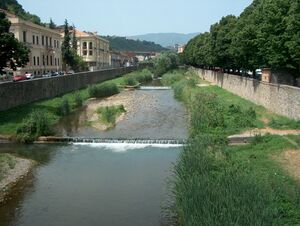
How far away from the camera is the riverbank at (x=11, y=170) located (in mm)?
18859

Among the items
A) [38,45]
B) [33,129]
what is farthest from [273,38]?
[38,45]

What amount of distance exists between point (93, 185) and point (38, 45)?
5707cm

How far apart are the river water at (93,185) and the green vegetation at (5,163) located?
1.17 metres

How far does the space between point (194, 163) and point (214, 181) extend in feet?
8.68

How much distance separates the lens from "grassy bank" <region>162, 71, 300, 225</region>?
36.0 ft

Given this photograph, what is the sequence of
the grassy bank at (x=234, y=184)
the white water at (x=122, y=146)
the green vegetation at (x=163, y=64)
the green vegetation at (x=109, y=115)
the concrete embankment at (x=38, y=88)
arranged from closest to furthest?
the grassy bank at (x=234, y=184) → the white water at (x=122, y=146) → the concrete embankment at (x=38, y=88) → the green vegetation at (x=109, y=115) → the green vegetation at (x=163, y=64)

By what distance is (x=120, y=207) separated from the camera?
648 inches

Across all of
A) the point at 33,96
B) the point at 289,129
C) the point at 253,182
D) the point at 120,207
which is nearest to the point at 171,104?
the point at 33,96

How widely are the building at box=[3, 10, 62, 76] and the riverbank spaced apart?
42596mm

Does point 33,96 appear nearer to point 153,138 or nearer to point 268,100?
point 153,138

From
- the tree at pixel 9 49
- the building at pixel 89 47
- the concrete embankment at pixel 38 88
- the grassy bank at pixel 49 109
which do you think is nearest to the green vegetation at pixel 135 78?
the concrete embankment at pixel 38 88

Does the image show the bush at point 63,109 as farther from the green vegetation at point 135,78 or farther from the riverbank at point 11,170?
the green vegetation at point 135,78

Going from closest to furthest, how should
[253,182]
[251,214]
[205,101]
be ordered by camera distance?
[251,214], [253,182], [205,101]

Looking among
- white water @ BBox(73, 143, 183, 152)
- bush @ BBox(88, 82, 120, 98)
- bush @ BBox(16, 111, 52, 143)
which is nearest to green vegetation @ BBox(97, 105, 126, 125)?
bush @ BBox(16, 111, 52, 143)
